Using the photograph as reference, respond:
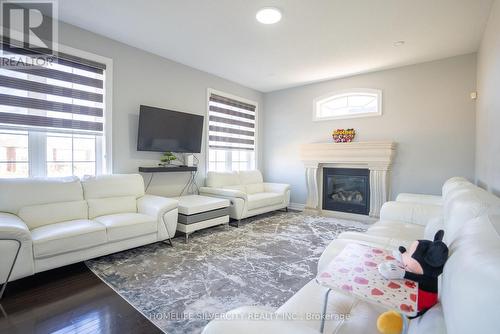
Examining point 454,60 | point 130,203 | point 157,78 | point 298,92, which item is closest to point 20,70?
point 157,78

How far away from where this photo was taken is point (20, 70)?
2740 millimetres

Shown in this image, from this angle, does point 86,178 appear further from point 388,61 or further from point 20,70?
point 388,61

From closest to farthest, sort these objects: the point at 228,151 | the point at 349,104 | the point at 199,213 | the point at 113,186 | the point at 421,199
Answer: the point at 113,186 → the point at 421,199 → the point at 199,213 → the point at 349,104 → the point at 228,151

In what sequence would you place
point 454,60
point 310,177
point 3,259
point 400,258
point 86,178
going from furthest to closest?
point 310,177 < point 454,60 < point 86,178 < point 3,259 < point 400,258

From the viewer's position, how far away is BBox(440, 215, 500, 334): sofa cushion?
0.49 metres

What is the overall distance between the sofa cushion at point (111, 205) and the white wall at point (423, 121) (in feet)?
12.5

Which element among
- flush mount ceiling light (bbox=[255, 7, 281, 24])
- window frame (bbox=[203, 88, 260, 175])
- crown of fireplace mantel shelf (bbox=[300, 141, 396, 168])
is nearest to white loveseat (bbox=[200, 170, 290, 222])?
window frame (bbox=[203, 88, 260, 175])

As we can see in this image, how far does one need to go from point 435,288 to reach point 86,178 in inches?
138

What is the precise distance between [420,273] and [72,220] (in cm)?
317

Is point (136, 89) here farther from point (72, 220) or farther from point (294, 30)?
point (294, 30)

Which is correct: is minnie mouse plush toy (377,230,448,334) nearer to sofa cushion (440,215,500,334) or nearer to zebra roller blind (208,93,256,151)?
sofa cushion (440,215,500,334)

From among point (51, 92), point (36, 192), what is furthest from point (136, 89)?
point (36, 192)

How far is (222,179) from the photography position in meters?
4.74

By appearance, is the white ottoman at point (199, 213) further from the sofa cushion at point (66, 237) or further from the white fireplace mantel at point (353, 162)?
the white fireplace mantel at point (353, 162)
